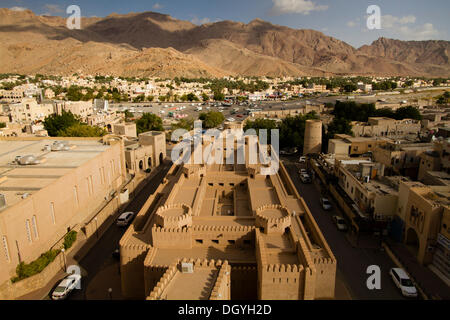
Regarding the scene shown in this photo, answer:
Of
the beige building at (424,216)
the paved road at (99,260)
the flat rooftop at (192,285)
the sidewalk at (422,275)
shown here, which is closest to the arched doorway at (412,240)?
the beige building at (424,216)

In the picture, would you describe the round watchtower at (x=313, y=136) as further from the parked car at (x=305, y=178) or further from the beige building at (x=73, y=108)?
the beige building at (x=73, y=108)

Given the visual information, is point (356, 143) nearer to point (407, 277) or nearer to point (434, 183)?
point (434, 183)

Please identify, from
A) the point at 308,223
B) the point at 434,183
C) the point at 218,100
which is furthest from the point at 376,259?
the point at 218,100

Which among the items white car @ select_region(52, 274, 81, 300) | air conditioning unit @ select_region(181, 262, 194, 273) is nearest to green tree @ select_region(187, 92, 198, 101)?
white car @ select_region(52, 274, 81, 300)

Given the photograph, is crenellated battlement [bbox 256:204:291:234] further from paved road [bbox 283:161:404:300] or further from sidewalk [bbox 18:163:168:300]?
sidewalk [bbox 18:163:168:300]

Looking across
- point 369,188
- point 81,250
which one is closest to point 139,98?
point 81,250

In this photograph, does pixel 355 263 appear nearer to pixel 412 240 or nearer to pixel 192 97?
pixel 412 240
